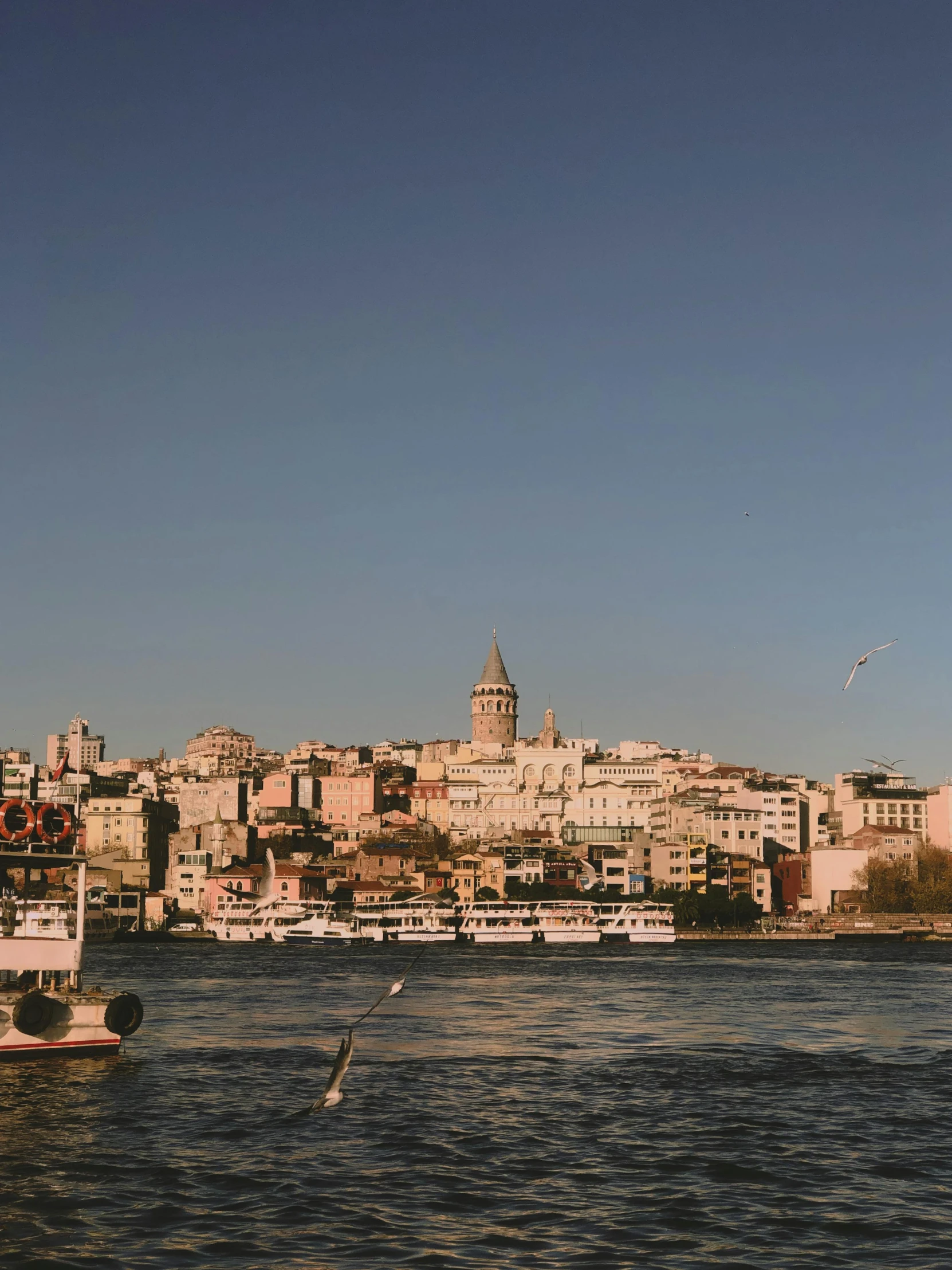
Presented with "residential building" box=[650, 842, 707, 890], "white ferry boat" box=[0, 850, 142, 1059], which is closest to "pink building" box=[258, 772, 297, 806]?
"residential building" box=[650, 842, 707, 890]

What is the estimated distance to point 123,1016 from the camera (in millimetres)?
33062

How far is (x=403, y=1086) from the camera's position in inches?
1169

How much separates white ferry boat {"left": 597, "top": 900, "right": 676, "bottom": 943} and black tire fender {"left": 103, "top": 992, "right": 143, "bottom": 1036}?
238ft

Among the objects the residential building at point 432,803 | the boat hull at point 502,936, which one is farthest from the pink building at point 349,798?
the boat hull at point 502,936

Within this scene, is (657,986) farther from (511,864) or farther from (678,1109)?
(511,864)

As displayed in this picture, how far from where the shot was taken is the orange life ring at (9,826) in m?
32.2

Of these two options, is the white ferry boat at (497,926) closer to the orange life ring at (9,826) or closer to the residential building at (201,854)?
the residential building at (201,854)

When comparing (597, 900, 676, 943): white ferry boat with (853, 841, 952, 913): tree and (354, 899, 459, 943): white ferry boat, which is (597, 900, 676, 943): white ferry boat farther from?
(853, 841, 952, 913): tree

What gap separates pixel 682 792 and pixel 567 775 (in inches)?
1326

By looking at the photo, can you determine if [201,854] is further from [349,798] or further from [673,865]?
[673,865]

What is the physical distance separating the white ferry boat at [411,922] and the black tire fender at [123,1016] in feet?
210

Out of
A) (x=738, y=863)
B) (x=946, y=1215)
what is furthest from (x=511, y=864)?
(x=946, y=1215)

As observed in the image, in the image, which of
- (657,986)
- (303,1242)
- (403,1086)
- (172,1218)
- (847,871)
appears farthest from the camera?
(847,871)

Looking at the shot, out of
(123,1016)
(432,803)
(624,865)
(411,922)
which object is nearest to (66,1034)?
(123,1016)
